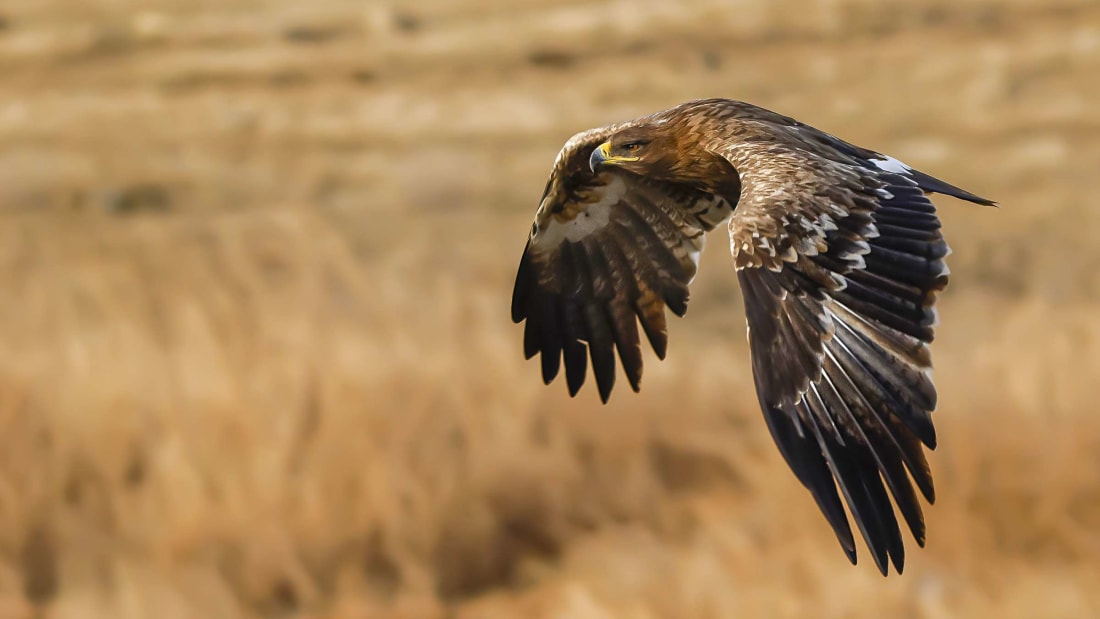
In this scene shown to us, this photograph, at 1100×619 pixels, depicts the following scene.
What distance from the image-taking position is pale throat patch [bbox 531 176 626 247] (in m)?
4.45

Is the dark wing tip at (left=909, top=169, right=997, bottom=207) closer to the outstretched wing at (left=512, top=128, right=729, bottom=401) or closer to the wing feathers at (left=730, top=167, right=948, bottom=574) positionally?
the wing feathers at (left=730, top=167, right=948, bottom=574)

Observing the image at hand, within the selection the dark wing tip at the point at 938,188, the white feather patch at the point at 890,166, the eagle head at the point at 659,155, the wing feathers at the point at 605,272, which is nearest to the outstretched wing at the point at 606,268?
the wing feathers at the point at 605,272

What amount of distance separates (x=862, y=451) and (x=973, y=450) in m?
3.62

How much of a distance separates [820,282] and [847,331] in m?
0.14

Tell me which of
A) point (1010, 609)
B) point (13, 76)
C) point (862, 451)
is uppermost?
point (862, 451)

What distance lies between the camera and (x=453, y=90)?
1184cm

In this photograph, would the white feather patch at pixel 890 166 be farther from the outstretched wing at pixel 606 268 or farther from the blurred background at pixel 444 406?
the blurred background at pixel 444 406

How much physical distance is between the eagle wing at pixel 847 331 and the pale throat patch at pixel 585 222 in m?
0.95

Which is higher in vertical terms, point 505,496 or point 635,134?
point 635,134

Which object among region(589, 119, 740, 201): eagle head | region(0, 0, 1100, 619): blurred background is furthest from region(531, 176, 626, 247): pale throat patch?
region(0, 0, 1100, 619): blurred background

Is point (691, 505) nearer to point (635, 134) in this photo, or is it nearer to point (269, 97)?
point (635, 134)

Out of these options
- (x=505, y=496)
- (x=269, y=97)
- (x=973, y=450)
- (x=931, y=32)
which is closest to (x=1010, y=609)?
(x=973, y=450)

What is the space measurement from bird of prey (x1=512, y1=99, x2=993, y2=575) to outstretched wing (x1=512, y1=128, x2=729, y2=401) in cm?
1

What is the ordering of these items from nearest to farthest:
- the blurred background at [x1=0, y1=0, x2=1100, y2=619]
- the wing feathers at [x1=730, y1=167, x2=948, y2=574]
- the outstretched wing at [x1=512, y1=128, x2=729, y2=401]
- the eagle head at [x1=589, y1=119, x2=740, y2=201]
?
the wing feathers at [x1=730, y1=167, x2=948, y2=574] < the eagle head at [x1=589, y1=119, x2=740, y2=201] < the outstretched wing at [x1=512, y1=128, x2=729, y2=401] < the blurred background at [x1=0, y1=0, x2=1100, y2=619]
